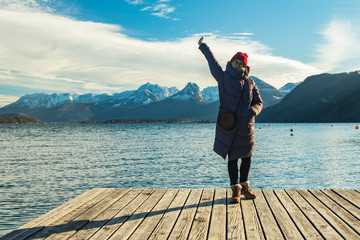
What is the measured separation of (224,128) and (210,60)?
1547 mm

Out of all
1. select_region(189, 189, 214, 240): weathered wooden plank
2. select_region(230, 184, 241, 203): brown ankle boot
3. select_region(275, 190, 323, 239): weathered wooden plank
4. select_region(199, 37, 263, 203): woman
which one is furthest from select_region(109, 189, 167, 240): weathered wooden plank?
select_region(275, 190, 323, 239): weathered wooden plank

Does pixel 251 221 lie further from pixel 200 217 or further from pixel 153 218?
pixel 153 218

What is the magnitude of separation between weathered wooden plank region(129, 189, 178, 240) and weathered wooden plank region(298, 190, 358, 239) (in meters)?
3.05

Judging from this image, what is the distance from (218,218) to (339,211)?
248 centimetres

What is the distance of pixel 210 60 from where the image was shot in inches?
288

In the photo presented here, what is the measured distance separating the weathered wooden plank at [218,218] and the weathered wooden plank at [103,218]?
1905mm

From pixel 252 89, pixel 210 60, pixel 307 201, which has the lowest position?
pixel 307 201

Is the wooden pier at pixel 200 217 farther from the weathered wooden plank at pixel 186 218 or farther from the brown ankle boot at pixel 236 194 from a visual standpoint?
the brown ankle boot at pixel 236 194

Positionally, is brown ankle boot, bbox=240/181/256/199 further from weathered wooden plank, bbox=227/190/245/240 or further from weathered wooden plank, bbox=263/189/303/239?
weathered wooden plank, bbox=227/190/245/240

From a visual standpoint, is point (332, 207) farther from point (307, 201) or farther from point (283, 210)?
point (283, 210)

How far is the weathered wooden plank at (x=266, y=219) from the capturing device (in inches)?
207

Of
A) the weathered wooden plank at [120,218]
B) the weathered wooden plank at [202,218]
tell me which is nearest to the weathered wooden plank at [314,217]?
the weathered wooden plank at [202,218]

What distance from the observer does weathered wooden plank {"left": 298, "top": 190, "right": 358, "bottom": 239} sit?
5.26 m

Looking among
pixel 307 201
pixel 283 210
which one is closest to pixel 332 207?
pixel 307 201
